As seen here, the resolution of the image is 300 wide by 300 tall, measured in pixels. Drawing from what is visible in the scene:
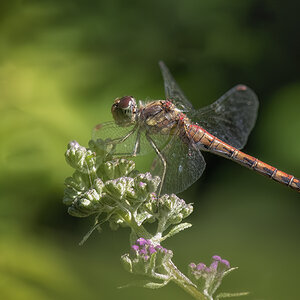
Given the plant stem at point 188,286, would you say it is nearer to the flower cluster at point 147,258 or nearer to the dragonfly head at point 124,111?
the flower cluster at point 147,258

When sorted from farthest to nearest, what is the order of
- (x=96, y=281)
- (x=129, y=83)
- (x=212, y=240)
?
(x=129, y=83), (x=212, y=240), (x=96, y=281)

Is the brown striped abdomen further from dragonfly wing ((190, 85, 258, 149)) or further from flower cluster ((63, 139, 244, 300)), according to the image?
flower cluster ((63, 139, 244, 300))

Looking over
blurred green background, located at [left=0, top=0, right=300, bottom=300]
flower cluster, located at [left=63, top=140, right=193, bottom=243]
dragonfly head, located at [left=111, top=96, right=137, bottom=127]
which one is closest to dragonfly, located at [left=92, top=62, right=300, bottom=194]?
dragonfly head, located at [left=111, top=96, right=137, bottom=127]

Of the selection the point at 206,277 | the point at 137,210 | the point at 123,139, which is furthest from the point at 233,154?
the point at 206,277

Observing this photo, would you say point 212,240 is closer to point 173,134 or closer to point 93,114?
point 173,134

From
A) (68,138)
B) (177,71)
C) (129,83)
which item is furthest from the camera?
(177,71)

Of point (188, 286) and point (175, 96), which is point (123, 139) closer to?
point (175, 96)

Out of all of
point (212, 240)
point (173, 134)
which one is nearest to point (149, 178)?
point (173, 134)

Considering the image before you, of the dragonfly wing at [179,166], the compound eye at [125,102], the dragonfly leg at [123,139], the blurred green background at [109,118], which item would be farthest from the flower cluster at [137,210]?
the blurred green background at [109,118]
